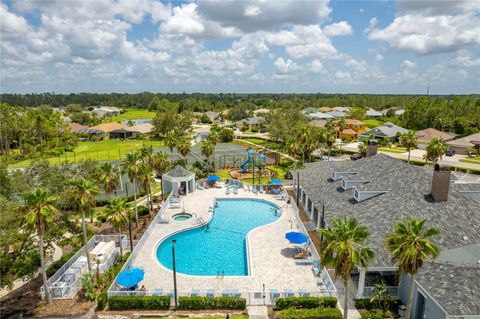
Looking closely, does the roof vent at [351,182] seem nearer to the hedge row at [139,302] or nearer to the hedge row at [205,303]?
the hedge row at [205,303]

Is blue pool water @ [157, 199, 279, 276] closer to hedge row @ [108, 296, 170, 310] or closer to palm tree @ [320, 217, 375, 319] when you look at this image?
hedge row @ [108, 296, 170, 310]

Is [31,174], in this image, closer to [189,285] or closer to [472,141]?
[189,285]

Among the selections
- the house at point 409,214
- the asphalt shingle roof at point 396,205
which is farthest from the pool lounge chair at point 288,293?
the asphalt shingle roof at point 396,205

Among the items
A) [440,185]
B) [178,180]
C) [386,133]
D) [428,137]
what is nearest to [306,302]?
[440,185]

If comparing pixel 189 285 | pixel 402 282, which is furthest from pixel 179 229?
pixel 402 282

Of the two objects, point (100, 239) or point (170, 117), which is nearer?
point (100, 239)

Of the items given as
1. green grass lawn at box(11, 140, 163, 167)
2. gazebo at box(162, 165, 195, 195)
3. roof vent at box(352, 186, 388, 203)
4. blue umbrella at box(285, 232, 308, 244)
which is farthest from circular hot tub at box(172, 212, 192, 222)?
green grass lawn at box(11, 140, 163, 167)

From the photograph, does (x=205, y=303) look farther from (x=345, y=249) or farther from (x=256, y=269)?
(x=345, y=249)
